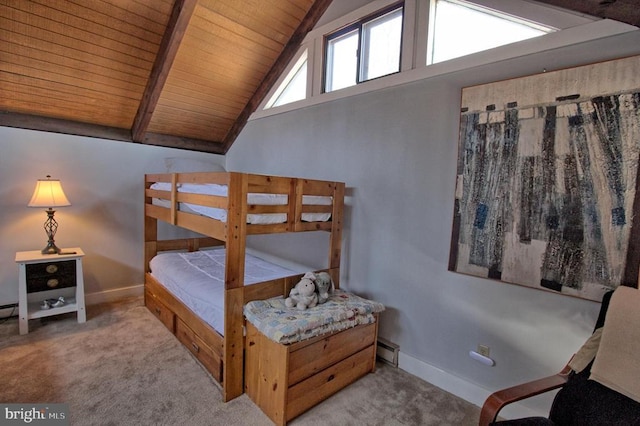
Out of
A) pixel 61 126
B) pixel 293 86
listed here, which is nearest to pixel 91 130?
pixel 61 126

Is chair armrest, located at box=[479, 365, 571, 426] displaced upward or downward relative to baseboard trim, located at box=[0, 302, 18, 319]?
upward

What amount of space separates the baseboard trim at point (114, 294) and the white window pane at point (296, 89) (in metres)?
2.76

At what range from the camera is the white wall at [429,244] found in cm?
169

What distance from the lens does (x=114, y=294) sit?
3484mm

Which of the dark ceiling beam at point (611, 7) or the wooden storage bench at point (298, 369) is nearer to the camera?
the dark ceiling beam at point (611, 7)

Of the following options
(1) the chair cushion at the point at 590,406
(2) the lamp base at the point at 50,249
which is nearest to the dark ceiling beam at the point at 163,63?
(2) the lamp base at the point at 50,249

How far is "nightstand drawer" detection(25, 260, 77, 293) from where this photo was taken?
2.69m

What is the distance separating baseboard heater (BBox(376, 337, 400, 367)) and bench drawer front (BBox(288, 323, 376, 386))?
8.8 inches

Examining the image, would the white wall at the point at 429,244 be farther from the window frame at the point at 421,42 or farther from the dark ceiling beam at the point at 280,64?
the dark ceiling beam at the point at 280,64

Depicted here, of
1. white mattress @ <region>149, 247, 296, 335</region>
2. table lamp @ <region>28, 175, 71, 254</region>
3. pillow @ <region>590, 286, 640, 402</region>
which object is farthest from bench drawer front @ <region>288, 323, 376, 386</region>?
table lamp @ <region>28, 175, 71, 254</region>

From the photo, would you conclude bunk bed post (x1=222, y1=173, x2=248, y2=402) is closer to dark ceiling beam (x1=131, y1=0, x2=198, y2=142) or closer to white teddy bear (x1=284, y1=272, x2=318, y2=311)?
white teddy bear (x1=284, y1=272, x2=318, y2=311)

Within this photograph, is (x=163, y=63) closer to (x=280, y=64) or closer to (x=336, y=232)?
(x=280, y=64)

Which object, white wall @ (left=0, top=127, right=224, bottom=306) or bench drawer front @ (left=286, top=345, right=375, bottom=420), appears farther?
white wall @ (left=0, top=127, right=224, bottom=306)

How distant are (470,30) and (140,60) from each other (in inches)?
107
